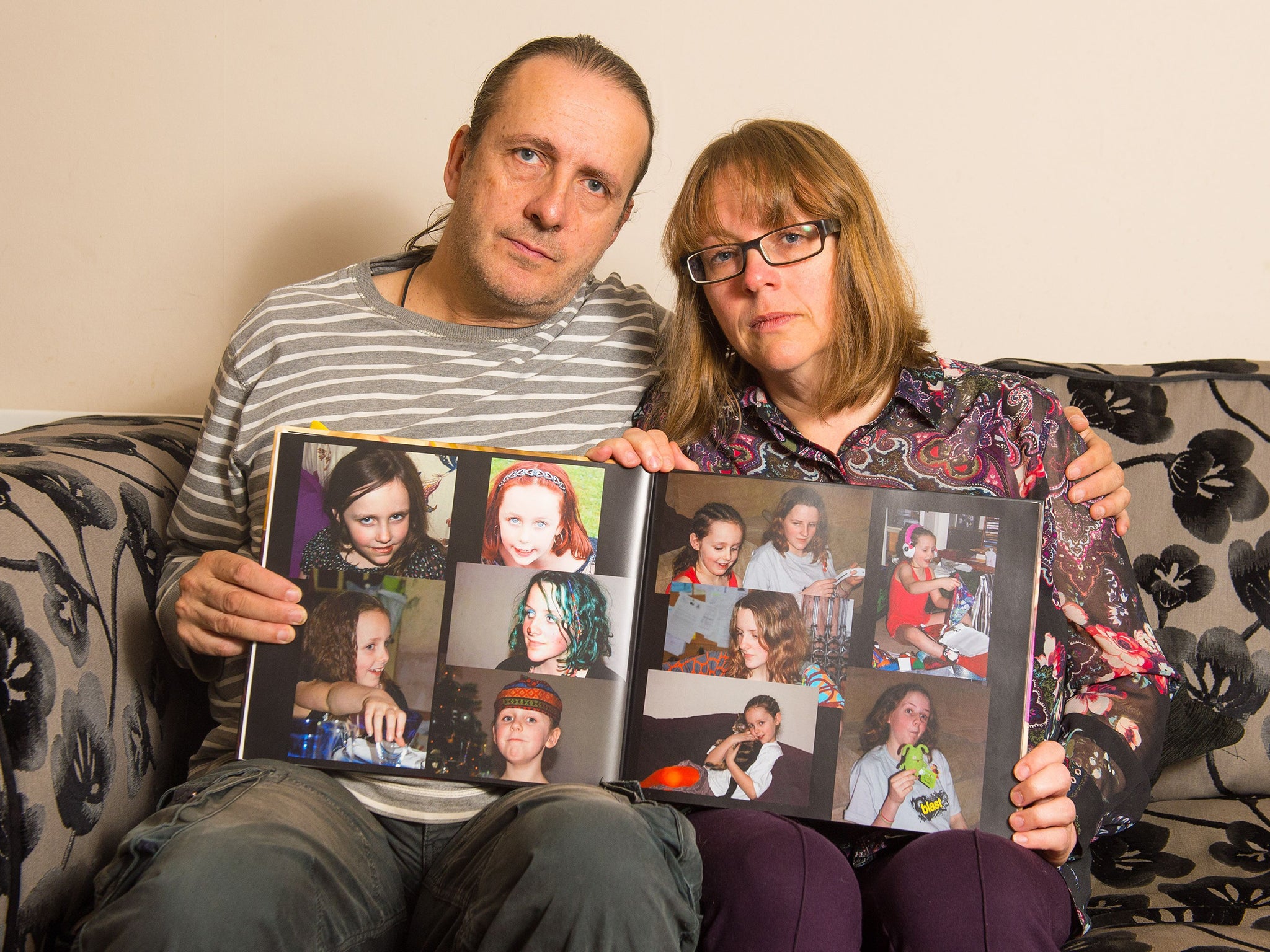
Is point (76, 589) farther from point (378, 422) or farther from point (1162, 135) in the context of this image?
point (1162, 135)

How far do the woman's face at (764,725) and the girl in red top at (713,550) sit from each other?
14cm

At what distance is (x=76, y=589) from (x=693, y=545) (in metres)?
0.75

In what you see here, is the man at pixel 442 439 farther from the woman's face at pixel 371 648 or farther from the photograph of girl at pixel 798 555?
the photograph of girl at pixel 798 555

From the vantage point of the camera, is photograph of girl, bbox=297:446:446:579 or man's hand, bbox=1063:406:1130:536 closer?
photograph of girl, bbox=297:446:446:579

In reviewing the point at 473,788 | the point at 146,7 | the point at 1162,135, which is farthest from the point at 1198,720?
the point at 146,7

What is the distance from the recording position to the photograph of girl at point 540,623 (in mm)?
1096

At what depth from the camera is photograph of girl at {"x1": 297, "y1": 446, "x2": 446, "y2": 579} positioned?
1111 mm

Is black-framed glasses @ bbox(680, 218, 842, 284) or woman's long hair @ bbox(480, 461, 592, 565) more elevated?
black-framed glasses @ bbox(680, 218, 842, 284)

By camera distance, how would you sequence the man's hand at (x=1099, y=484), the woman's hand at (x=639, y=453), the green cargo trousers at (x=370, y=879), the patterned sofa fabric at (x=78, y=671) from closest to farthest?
the green cargo trousers at (x=370, y=879) < the patterned sofa fabric at (x=78, y=671) < the woman's hand at (x=639, y=453) < the man's hand at (x=1099, y=484)

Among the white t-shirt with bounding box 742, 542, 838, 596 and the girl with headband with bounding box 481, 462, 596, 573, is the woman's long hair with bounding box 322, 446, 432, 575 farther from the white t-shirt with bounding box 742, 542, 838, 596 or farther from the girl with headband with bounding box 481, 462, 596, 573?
the white t-shirt with bounding box 742, 542, 838, 596

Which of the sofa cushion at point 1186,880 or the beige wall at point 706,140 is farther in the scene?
the beige wall at point 706,140

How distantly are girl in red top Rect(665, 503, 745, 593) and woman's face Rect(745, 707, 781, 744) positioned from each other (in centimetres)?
14

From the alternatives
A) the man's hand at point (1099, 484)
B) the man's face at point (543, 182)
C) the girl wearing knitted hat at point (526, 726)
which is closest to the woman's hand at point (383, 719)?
the girl wearing knitted hat at point (526, 726)

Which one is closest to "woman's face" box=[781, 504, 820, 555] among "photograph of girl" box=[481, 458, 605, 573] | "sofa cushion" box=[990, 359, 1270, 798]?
"photograph of girl" box=[481, 458, 605, 573]
